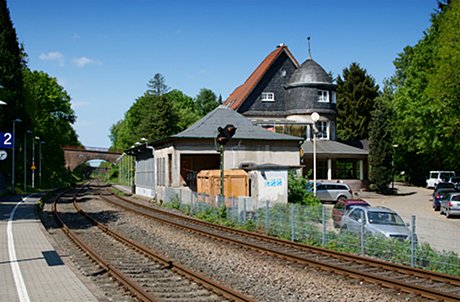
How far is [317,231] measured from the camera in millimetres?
17656

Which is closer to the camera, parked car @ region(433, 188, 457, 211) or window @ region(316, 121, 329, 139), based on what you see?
parked car @ region(433, 188, 457, 211)

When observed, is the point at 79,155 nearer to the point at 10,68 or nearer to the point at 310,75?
the point at 10,68

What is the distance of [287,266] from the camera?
13883 millimetres

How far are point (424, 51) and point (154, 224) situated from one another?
93.9ft

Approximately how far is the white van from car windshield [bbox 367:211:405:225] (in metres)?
43.8

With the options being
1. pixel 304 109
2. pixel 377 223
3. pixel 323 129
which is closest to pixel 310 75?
pixel 304 109

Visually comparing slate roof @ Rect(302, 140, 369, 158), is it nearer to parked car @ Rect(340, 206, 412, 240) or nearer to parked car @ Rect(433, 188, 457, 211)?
parked car @ Rect(433, 188, 457, 211)

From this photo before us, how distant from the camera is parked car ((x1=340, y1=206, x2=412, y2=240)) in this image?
52.9 ft

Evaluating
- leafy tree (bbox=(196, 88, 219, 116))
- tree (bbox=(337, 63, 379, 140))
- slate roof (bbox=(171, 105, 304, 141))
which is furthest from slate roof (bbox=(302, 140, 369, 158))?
leafy tree (bbox=(196, 88, 219, 116))

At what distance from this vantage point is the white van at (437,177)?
5884 cm

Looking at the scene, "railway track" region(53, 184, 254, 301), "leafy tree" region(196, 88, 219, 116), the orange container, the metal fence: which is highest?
"leafy tree" region(196, 88, 219, 116)

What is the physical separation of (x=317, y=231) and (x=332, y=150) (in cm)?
3485

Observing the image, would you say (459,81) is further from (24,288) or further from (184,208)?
(24,288)

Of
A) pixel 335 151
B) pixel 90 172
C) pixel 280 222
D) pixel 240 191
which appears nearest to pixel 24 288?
pixel 280 222
